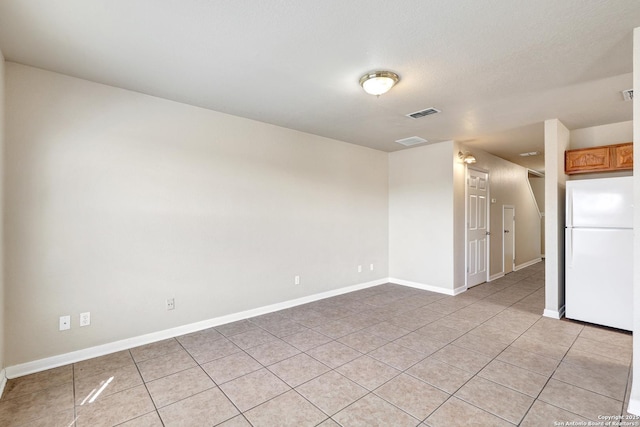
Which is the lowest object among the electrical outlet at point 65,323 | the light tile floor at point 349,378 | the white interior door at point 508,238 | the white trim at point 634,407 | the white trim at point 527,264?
the light tile floor at point 349,378

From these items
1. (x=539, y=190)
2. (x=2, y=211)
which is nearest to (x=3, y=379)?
(x=2, y=211)

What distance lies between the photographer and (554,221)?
12.3 feet

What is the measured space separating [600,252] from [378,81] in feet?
10.9

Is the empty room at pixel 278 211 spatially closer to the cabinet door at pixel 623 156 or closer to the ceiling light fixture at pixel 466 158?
the cabinet door at pixel 623 156

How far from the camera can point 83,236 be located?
2.75 meters

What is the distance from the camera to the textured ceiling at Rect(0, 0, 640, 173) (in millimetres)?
1842

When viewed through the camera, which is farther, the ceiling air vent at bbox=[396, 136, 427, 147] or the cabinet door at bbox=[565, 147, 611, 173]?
the ceiling air vent at bbox=[396, 136, 427, 147]

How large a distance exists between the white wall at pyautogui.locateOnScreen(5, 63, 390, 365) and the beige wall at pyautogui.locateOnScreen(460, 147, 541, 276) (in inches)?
132

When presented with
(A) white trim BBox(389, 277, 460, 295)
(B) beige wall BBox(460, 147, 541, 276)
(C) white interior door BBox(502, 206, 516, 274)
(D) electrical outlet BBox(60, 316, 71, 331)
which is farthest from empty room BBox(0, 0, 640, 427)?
(C) white interior door BBox(502, 206, 516, 274)

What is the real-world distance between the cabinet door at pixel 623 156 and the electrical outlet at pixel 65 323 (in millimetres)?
6359

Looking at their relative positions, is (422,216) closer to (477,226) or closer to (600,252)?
(477,226)

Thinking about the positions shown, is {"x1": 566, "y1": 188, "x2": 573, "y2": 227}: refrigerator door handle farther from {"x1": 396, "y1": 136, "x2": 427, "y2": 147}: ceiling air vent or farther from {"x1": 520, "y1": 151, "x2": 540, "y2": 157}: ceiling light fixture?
{"x1": 520, "y1": 151, "x2": 540, "y2": 157}: ceiling light fixture

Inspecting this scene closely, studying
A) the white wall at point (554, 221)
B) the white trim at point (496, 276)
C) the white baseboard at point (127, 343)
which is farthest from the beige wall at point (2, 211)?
the white trim at point (496, 276)

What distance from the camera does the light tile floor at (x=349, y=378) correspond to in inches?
78.0
